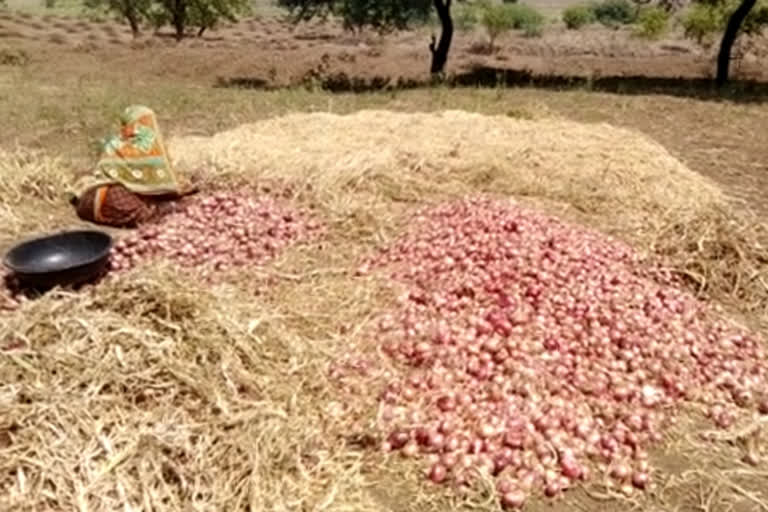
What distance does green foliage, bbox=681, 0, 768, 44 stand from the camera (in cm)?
1819

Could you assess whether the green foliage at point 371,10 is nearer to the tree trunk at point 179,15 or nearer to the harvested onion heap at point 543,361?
the tree trunk at point 179,15

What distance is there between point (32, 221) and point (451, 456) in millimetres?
3932

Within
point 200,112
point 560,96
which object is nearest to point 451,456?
point 200,112

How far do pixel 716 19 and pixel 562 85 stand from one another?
9896 millimetres

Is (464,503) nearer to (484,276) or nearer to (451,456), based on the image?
(451,456)

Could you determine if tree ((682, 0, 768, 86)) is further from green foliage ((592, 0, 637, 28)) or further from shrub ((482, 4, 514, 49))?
green foliage ((592, 0, 637, 28))

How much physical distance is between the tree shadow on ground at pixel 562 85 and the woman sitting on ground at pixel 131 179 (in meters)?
7.81

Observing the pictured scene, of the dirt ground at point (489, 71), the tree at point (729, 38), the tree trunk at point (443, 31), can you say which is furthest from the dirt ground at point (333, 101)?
the tree trunk at point (443, 31)

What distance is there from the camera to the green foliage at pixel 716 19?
18188 millimetres

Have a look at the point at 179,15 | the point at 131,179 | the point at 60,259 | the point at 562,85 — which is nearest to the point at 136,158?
the point at 131,179

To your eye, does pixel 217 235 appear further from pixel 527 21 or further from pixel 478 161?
pixel 527 21

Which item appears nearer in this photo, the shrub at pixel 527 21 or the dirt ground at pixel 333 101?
the dirt ground at pixel 333 101

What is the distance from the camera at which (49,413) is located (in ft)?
8.96

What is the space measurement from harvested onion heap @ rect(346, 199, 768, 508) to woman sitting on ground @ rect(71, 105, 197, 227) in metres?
2.04
